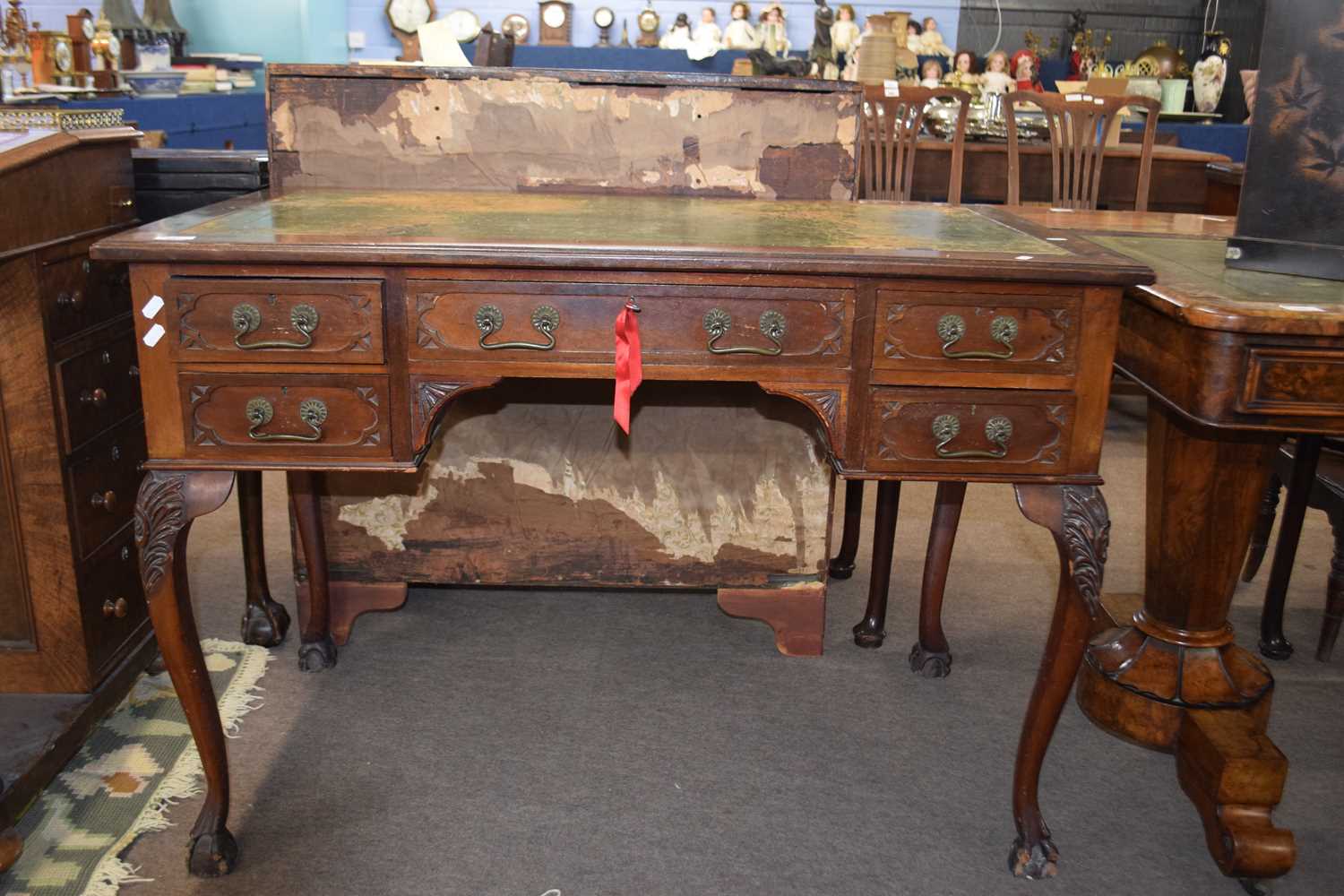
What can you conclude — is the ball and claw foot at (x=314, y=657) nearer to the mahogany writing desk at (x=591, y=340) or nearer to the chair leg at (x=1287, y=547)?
the mahogany writing desk at (x=591, y=340)

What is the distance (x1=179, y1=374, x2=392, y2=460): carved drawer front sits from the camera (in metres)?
1.56

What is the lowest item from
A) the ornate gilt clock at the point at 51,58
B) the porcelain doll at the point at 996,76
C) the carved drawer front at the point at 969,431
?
the carved drawer front at the point at 969,431

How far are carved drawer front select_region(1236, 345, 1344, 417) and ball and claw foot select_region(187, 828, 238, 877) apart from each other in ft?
5.47

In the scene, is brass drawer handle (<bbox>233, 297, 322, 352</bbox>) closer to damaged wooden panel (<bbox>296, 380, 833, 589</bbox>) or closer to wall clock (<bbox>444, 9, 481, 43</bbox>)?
damaged wooden panel (<bbox>296, 380, 833, 589</bbox>)

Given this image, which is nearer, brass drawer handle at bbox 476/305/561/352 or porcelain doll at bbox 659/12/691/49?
brass drawer handle at bbox 476/305/561/352

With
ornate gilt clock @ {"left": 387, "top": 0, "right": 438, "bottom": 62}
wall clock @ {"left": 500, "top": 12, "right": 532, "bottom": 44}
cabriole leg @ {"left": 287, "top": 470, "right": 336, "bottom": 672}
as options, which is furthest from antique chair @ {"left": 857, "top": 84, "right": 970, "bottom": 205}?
ornate gilt clock @ {"left": 387, "top": 0, "right": 438, "bottom": 62}

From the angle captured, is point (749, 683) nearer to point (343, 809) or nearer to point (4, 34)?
point (343, 809)

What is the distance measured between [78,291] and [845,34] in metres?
7.61

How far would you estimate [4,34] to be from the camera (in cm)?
538

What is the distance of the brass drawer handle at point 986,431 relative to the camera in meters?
1.60

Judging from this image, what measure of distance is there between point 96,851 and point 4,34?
5076mm

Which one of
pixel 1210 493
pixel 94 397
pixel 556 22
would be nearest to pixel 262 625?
pixel 94 397

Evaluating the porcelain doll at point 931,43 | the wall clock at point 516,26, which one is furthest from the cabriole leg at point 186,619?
the porcelain doll at point 931,43

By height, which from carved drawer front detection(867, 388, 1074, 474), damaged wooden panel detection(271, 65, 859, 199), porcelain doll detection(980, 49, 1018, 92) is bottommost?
carved drawer front detection(867, 388, 1074, 474)
